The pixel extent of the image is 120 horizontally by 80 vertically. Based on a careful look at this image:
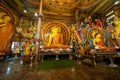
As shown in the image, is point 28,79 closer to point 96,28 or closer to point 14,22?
point 14,22

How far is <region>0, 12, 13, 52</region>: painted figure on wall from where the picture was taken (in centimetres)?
451

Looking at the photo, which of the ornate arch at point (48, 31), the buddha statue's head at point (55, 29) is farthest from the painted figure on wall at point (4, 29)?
the buddha statue's head at point (55, 29)

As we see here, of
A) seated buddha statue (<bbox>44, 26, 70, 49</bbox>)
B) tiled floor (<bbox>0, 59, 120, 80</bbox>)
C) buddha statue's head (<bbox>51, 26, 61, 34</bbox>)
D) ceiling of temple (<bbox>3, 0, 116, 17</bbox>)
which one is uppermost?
ceiling of temple (<bbox>3, 0, 116, 17</bbox>)

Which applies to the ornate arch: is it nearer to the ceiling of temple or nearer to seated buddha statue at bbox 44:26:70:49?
seated buddha statue at bbox 44:26:70:49

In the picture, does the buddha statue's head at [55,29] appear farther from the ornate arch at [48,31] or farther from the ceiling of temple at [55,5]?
the ceiling of temple at [55,5]

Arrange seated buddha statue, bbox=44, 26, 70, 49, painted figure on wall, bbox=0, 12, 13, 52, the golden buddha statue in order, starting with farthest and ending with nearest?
seated buddha statue, bbox=44, 26, 70, 49 < the golden buddha statue < painted figure on wall, bbox=0, 12, 13, 52

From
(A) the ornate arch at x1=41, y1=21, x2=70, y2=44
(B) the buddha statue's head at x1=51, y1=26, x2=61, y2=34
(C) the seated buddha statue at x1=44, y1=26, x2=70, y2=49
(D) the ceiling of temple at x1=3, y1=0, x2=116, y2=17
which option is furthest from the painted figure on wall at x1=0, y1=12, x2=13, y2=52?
(B) the buddha statue's head at x1=51, y1=26, x2=61, y2=34

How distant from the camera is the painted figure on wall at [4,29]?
4.51 meters

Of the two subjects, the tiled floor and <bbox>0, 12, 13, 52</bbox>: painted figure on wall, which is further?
<bbox>0, 12, 13, 52</bbox>: painted figure on wall

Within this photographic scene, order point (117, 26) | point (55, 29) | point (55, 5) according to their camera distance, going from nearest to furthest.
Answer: point (117, 26)
point (55, 5)
point (55, 29)

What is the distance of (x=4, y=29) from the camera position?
15.4ft

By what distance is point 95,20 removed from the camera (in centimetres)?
706

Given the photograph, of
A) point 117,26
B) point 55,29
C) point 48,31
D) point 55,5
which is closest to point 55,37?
point 55,29

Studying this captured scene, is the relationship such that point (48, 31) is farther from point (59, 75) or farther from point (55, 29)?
point (59, 75)
